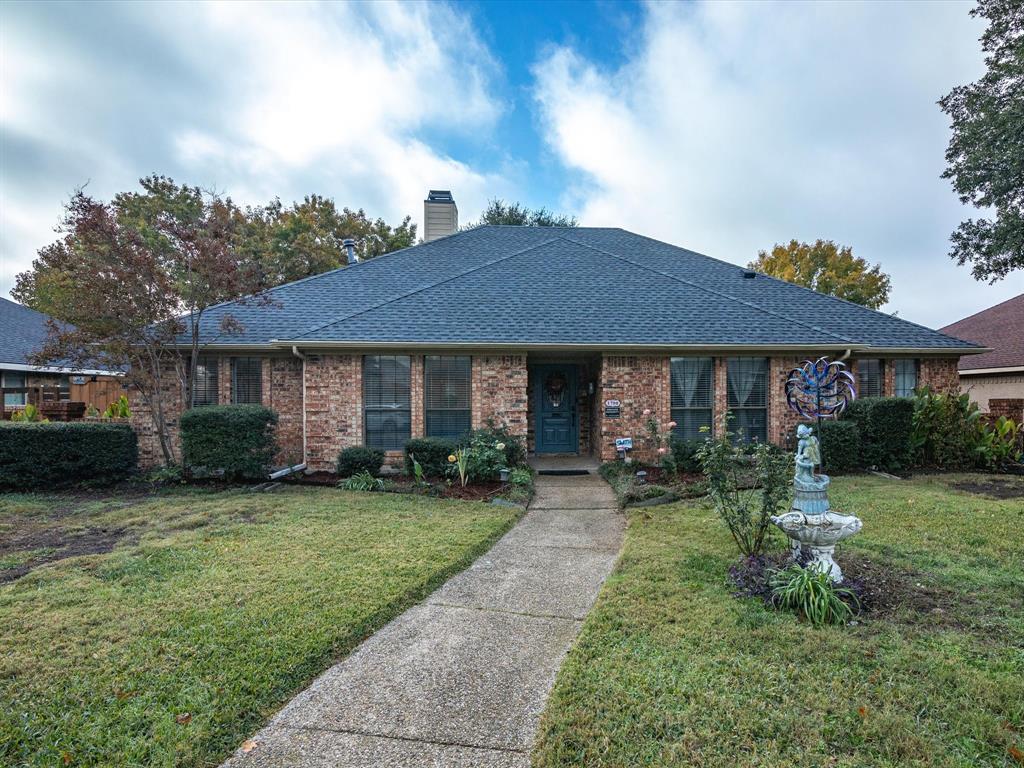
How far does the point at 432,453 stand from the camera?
8.98m

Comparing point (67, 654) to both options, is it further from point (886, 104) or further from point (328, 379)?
point (886, 104)

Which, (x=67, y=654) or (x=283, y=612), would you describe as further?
(x=283, y=612)

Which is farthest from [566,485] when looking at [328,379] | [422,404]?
[328,379]

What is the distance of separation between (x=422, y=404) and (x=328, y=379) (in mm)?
1929

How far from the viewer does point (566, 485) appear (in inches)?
347

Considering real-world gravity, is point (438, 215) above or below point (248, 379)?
above

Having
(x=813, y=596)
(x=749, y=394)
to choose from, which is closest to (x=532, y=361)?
(x=749, y=394)

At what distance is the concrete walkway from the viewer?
7.53ft

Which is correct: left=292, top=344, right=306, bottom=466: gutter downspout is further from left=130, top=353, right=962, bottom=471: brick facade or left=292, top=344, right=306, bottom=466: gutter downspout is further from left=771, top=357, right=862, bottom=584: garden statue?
left=771, top=357, right=862, bottom=584: garden statue

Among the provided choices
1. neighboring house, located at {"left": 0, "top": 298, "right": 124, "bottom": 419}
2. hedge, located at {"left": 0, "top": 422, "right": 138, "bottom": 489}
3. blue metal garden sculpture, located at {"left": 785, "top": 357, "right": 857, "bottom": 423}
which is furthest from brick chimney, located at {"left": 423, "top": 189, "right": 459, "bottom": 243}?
blue metal garden sculpture, located at {"left": 785, "top": 357, "right": 857, "bottom": 423}

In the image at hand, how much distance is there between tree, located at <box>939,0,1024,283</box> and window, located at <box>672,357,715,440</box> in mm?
7486

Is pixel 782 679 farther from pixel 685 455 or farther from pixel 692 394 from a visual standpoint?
pixel 692 394

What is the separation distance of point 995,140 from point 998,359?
27.2ft

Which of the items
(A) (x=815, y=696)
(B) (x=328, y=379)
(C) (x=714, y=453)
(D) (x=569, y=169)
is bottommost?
(A) (x=815, y=696)
